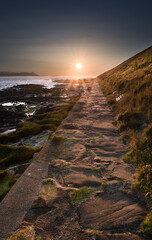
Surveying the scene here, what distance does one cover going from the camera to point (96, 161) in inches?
162

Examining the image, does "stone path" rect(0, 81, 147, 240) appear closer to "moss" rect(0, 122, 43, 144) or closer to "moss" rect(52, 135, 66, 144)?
"moss" rect(52, 135, 66, 144)

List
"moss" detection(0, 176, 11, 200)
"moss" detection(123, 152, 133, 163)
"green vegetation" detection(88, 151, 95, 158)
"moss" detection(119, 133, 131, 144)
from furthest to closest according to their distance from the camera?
"moss" detection(119, 133, 131, 144), "green vegetation" detection(88, 151, 95, 158), "moss" detection(123, 152, 133, 163), "moss" detection(0, 176, 11, 200)

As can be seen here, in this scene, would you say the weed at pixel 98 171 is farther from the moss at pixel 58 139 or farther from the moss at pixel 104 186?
the moss at pixel 58 139

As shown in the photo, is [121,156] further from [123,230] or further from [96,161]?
[123,230]

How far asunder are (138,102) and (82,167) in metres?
5.54

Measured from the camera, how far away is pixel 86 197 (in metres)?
2.86

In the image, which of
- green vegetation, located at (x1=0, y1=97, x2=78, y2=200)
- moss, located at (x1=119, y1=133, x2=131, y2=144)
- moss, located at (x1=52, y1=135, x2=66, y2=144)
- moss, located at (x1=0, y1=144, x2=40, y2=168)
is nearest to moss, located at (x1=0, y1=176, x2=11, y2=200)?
green vegetation, located at (x1=0, y1=97, x2=78, y2=200)

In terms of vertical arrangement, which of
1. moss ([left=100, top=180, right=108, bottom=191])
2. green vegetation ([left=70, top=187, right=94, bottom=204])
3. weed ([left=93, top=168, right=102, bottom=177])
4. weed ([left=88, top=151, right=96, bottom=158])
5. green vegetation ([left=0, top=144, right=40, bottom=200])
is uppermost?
weed ([left=88, top=151, right=96, bottom=158])

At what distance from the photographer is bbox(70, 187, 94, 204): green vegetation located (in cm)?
278

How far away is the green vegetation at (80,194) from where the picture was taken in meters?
2.78

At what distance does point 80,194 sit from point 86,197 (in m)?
0.13

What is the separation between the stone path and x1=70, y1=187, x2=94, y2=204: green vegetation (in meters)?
0.02

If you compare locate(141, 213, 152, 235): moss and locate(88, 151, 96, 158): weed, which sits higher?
locate(88, 151, 96, 158): weed

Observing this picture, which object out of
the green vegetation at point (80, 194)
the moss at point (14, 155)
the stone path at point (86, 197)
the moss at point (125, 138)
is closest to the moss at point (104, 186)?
the stone path at point (86, 197)
